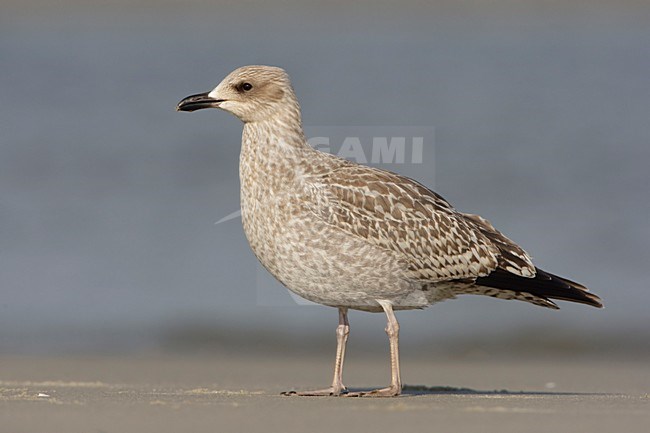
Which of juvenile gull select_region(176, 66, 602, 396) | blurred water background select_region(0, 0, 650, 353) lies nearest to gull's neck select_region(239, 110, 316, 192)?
juvenile gull select_region(176, 66, 602, 396)

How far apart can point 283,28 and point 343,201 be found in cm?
2806

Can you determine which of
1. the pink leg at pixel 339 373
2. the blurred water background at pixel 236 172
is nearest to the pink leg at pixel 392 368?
the pink leg at pixel 339 373

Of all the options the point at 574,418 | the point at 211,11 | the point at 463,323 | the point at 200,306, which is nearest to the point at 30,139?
the point at 200,306

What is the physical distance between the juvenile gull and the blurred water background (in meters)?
3.76

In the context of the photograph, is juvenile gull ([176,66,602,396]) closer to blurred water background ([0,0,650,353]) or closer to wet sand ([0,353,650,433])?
wet sand ([0,353,650,433])

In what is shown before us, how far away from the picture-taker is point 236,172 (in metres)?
18.5

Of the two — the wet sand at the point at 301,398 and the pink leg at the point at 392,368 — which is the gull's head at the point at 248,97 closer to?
the pink leg at the point at 392,368

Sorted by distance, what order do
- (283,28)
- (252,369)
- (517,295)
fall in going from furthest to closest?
(283,28), (252,369), (517,295)

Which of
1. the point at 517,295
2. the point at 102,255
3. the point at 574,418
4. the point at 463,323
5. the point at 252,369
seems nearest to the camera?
the point at 574,418

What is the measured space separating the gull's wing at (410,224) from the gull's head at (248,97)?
68 cm

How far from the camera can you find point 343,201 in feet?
29.1

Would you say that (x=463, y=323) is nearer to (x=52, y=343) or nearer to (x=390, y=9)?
(x=52, y=343)

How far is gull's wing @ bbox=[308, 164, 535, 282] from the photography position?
8.87 meters

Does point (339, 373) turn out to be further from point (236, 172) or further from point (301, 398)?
point (236, 172)
